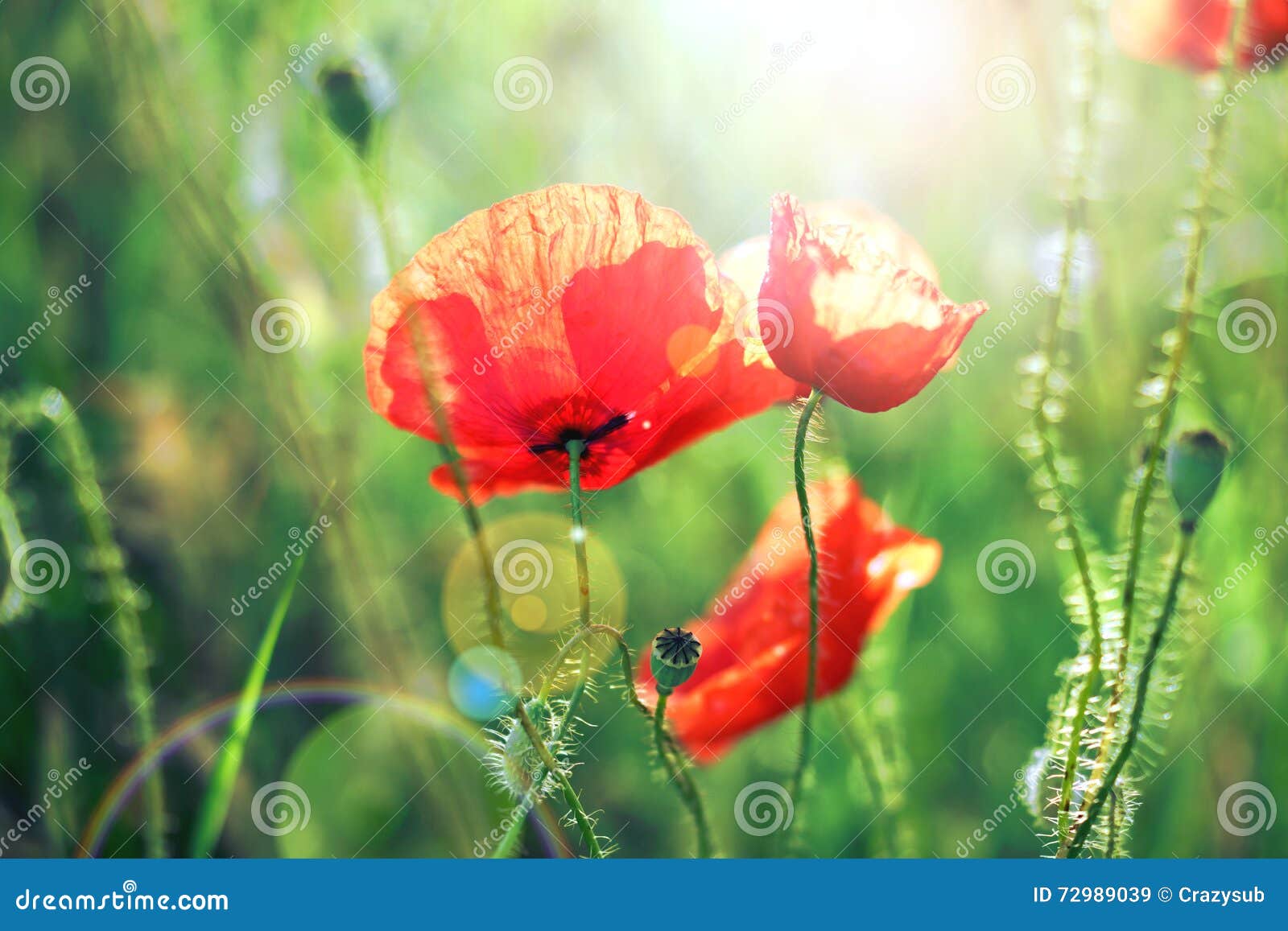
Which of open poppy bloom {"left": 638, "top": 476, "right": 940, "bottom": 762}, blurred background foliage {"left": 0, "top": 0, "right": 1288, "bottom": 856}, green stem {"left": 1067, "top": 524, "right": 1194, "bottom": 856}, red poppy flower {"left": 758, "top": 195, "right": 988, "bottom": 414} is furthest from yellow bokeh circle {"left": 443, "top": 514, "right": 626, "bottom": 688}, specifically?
green stem {"left": 1067, "top": 524, "right": 1194, "bottom": 856}

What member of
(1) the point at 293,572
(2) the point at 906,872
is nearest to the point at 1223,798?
(2) the point at 906,872

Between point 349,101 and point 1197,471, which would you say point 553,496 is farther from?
point 1197,471

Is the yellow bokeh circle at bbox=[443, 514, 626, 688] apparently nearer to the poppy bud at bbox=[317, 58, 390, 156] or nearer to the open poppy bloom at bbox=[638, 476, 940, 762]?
the open poppy bloom at bbox=[638, 476, 940, 762]

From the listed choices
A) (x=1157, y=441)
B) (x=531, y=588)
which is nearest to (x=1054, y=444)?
(x=1157, y=441)

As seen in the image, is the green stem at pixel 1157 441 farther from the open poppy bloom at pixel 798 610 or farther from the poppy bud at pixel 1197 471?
the open poppy bloom at pixel 798 610

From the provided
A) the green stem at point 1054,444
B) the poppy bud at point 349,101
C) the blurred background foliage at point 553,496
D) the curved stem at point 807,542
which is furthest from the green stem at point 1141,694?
the poppy bud at point 349,101
